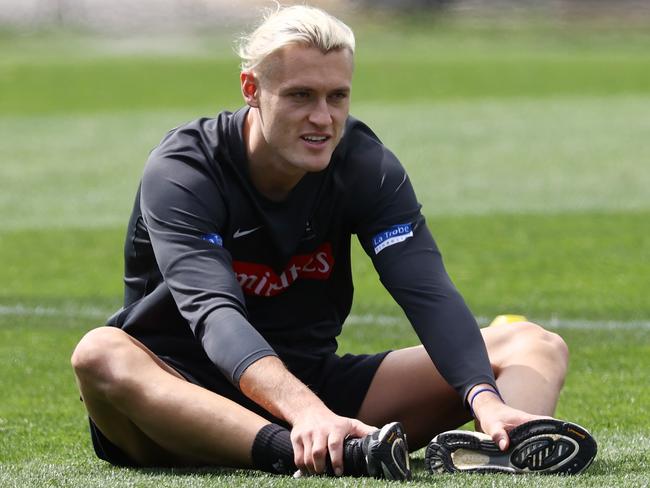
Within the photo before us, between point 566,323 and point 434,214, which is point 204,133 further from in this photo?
point 434,214

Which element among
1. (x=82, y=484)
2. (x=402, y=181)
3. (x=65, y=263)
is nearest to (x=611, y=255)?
(x=65, y=263)

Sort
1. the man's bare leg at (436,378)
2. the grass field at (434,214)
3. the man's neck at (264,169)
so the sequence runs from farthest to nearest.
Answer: the grass field at (434,214), the man's bare leg at (436,378), the man's neck at (264,169)

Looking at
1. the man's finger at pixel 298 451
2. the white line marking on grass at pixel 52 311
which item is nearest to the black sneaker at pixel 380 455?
the man's finger at pixel 298 451

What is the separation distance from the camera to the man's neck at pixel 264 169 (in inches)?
180

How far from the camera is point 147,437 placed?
177 inches

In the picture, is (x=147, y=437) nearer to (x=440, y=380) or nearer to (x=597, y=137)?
(x=440, y=380)

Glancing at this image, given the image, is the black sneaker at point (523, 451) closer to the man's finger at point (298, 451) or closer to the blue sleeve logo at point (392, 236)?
the man's finger at point (298, 451)

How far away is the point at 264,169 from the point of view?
4.60m

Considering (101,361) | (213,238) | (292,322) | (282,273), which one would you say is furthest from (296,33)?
(101,361)

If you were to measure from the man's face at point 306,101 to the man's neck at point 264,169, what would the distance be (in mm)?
85

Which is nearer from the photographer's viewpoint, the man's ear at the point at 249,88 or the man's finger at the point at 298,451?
the man's finger at the point at 298,451

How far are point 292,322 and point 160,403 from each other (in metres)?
0.64

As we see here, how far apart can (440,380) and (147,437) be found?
898 mm

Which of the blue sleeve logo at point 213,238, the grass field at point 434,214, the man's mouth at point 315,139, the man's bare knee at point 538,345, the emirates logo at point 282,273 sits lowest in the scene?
the grass field at point 434,214
